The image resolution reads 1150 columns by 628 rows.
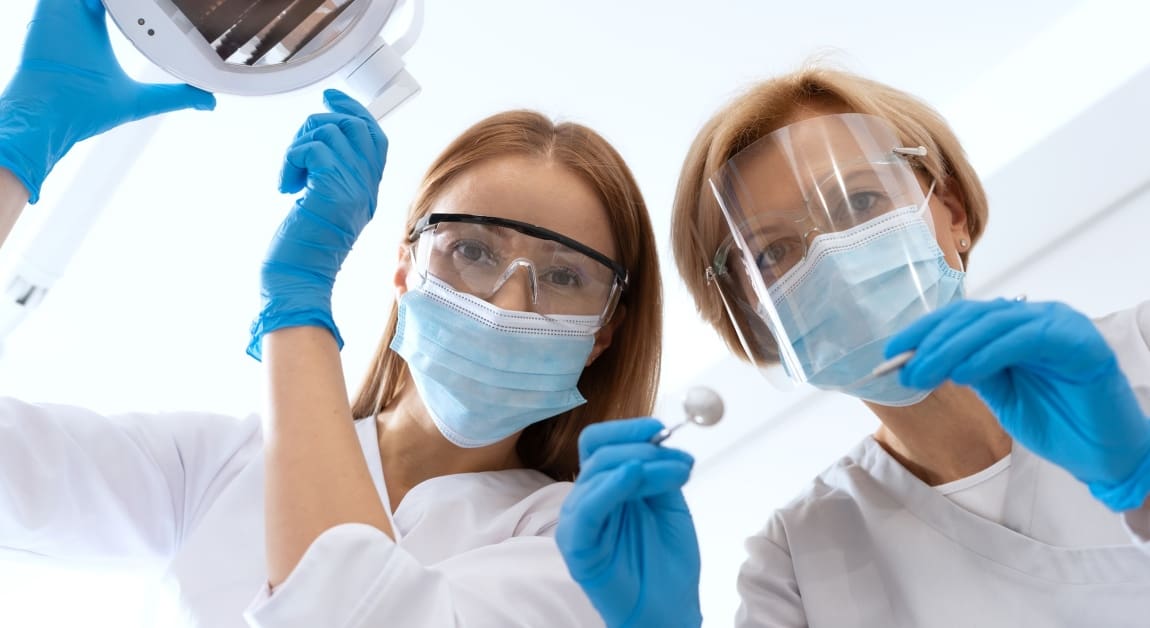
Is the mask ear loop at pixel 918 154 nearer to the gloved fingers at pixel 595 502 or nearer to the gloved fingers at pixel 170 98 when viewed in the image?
the gloved fingers at pixel 595 502

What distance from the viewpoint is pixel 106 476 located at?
148 cm

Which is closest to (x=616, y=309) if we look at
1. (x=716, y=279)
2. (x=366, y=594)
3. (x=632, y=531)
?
(x=716, y=279)

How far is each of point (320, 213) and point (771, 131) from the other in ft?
2.47

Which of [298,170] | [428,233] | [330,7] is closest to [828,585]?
[428,233]

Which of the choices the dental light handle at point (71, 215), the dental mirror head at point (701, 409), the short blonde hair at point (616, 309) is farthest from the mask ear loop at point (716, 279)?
the dental light handle at point (71, 215)

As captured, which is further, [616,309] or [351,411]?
[616,309]

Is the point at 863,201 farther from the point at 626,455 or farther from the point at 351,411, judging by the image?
the point at 351,411

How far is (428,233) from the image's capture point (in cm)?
159

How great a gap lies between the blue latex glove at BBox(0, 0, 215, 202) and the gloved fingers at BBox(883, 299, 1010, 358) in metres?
1.07

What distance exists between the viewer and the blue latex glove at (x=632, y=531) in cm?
108

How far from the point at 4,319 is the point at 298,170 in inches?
27.0

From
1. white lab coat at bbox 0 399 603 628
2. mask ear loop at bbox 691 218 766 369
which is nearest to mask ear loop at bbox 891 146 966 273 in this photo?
mask ear loop at bbox 691 218 766 369

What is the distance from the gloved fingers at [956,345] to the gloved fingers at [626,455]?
27 centimetres

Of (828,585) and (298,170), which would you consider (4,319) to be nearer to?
(298,170)
